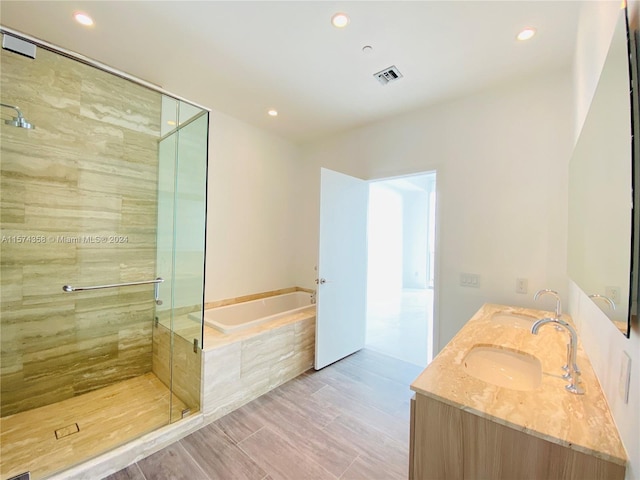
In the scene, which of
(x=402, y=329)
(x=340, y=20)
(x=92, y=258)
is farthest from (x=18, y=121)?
(x=402, y=329)

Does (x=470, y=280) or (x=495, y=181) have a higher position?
(x=495, y=181)

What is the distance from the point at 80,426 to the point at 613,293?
3133 millimetres

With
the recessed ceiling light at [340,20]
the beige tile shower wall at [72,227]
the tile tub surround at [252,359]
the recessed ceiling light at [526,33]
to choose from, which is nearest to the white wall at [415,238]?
the tile tub surround at [252,359]

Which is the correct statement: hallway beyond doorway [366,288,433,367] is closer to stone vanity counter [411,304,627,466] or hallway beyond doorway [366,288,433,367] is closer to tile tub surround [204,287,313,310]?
tile tub surround [204,287,313,310]

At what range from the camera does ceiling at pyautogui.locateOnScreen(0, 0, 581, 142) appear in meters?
1.63

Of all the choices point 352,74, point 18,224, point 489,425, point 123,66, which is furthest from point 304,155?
point 489,425

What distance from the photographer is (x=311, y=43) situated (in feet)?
6.28

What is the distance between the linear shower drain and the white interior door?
6.40ft

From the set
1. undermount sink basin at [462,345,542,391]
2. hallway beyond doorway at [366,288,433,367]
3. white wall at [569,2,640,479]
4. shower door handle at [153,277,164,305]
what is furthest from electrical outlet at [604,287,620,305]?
shower door handle at [153,277,164,305]

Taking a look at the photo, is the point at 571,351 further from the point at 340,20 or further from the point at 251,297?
the point at 251,297

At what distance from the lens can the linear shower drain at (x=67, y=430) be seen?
6.04 ft

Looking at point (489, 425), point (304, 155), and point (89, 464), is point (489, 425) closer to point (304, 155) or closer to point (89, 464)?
point (89, 464)

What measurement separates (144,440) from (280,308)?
2.06 m

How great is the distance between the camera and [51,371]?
7.14 feet
